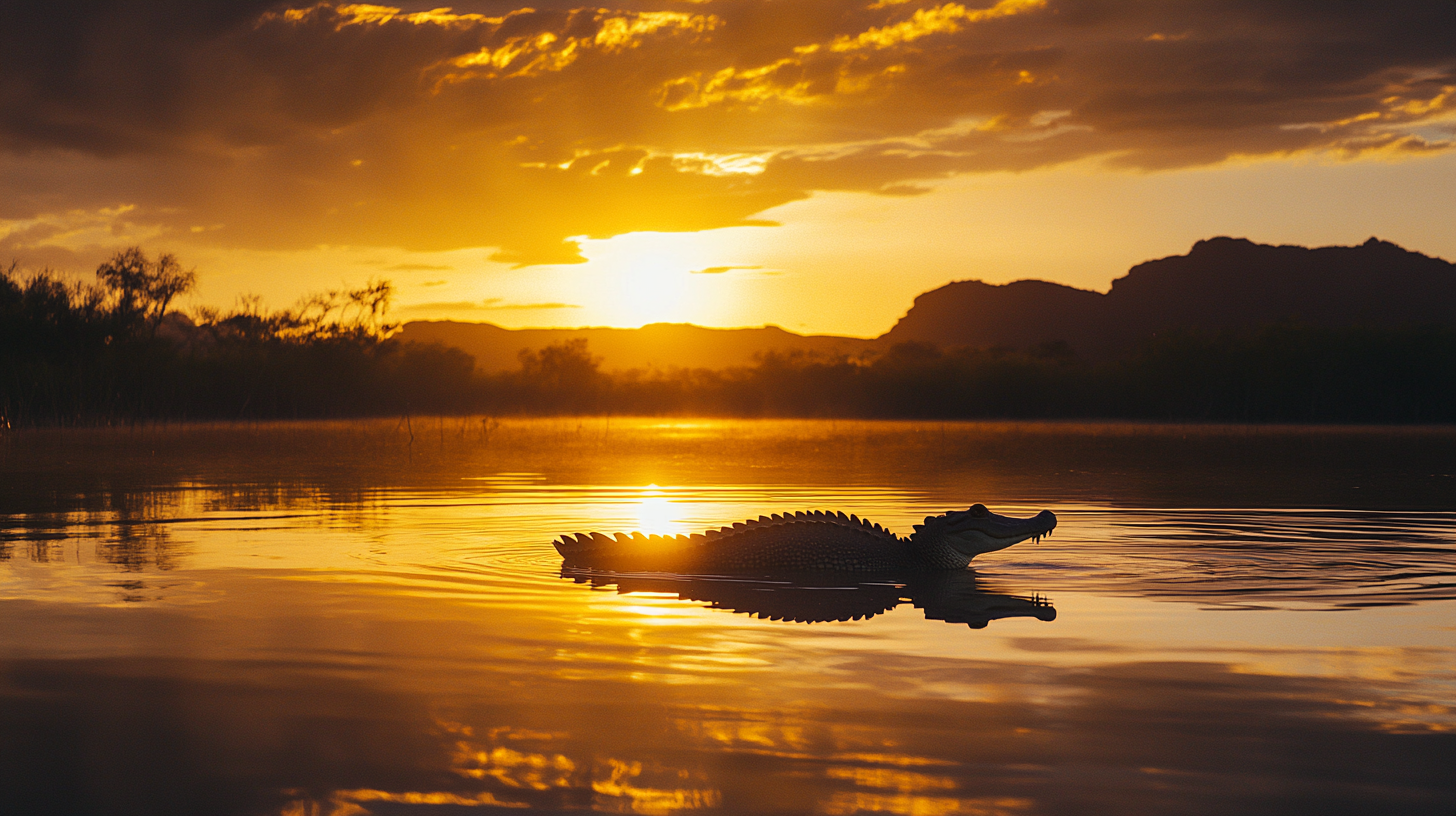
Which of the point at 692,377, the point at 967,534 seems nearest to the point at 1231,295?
the point at 692,377

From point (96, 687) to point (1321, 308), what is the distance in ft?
538

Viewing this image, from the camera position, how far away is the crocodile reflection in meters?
7.33

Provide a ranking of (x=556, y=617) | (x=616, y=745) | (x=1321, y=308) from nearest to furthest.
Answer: (x=616, y=745), (x=556, y=617), (x=1321, y=308)

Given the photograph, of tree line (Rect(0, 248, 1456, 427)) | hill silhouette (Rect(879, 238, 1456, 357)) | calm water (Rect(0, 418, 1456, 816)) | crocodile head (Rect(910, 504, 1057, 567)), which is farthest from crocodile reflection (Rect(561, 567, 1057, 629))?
hill silhouette (Rect(879, 238, 1456, 357))

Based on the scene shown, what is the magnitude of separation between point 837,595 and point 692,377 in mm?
57993

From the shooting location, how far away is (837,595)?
830 centimetres

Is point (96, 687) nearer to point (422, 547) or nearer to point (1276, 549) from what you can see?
point (422, 547)

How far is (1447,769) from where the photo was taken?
400 centimetres

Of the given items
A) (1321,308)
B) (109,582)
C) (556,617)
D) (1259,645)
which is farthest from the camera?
(1321,308)

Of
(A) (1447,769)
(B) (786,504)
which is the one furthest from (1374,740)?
(B) (786,504)

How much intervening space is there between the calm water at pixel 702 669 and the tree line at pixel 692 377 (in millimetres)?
33986

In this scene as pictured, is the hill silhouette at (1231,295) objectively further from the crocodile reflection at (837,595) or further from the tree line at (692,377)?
the crocodile reflection at (837,595)

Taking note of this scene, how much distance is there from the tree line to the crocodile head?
35781 millimetres

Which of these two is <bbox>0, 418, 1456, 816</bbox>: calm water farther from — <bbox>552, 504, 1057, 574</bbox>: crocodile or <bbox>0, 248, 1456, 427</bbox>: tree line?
<bbox>0, 248, 1456, 427</bbox>: tree line
